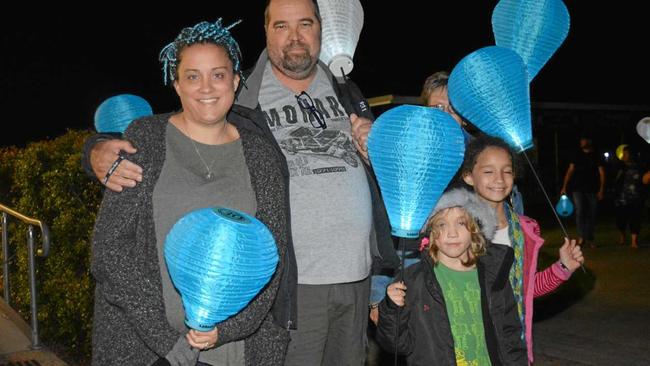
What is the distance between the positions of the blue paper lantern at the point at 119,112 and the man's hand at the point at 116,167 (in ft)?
2.69

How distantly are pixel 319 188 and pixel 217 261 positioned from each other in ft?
3.35

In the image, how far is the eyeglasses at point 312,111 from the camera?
2967 millimetres

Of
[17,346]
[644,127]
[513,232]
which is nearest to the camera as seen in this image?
[513,232]

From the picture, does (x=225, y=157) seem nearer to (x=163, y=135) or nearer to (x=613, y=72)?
(x=163, y=135)

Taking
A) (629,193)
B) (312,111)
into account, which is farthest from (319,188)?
(629,193)

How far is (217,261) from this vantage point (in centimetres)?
189

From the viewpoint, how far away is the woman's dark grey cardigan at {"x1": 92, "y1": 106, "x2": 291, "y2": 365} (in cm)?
221

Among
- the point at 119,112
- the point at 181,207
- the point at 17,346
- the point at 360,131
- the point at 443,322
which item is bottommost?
the point at 17,346

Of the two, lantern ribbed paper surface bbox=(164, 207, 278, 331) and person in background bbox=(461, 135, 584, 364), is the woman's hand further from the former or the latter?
person in background bbox=(461, 135, 584, 364)

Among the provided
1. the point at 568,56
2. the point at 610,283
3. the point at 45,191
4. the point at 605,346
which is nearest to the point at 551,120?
the point at 568,56

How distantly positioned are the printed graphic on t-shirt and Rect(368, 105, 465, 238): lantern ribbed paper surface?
0.31 m

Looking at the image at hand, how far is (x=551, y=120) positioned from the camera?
695 inches

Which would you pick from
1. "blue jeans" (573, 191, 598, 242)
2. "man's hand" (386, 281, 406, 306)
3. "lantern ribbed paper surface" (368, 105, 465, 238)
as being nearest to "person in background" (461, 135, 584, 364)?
"man's hand" (386, 281, 406, 306)

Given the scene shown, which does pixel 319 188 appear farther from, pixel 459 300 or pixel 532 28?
pixel 532 28
